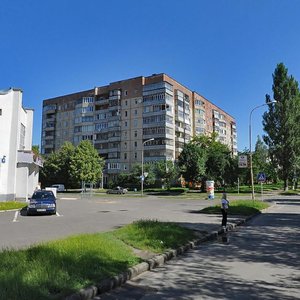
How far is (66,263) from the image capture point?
7035 mm

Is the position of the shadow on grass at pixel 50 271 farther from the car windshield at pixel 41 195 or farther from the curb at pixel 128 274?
the car windshield at pixel 41 195

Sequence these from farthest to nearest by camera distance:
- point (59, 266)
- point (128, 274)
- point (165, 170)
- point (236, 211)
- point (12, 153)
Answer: point (165, 170), point (12, 153), point (236, 211), point (128, 274), point (59, 266)

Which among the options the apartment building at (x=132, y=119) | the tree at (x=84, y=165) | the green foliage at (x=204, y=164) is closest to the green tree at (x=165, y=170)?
the apartment building at (x=132, y=119)

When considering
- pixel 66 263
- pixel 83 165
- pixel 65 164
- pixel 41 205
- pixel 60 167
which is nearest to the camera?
pixel 66 263

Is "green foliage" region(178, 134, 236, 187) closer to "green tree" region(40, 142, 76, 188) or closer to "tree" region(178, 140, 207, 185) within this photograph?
"tree" region(178, 140, 207, 185)

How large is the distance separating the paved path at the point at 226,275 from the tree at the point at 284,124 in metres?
50.0

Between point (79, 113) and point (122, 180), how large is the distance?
28.6 meters

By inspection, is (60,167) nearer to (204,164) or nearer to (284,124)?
(204,164)

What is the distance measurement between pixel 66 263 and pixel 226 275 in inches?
124

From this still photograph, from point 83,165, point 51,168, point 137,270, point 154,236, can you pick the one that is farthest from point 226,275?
point 51,168

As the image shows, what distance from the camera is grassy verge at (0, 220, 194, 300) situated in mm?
5441

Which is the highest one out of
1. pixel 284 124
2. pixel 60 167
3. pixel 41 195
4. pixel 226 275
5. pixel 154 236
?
pixel 284 124

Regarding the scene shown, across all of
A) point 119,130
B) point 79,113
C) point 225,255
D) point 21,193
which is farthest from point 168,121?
point 225,255

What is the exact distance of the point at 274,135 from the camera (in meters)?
60.0
